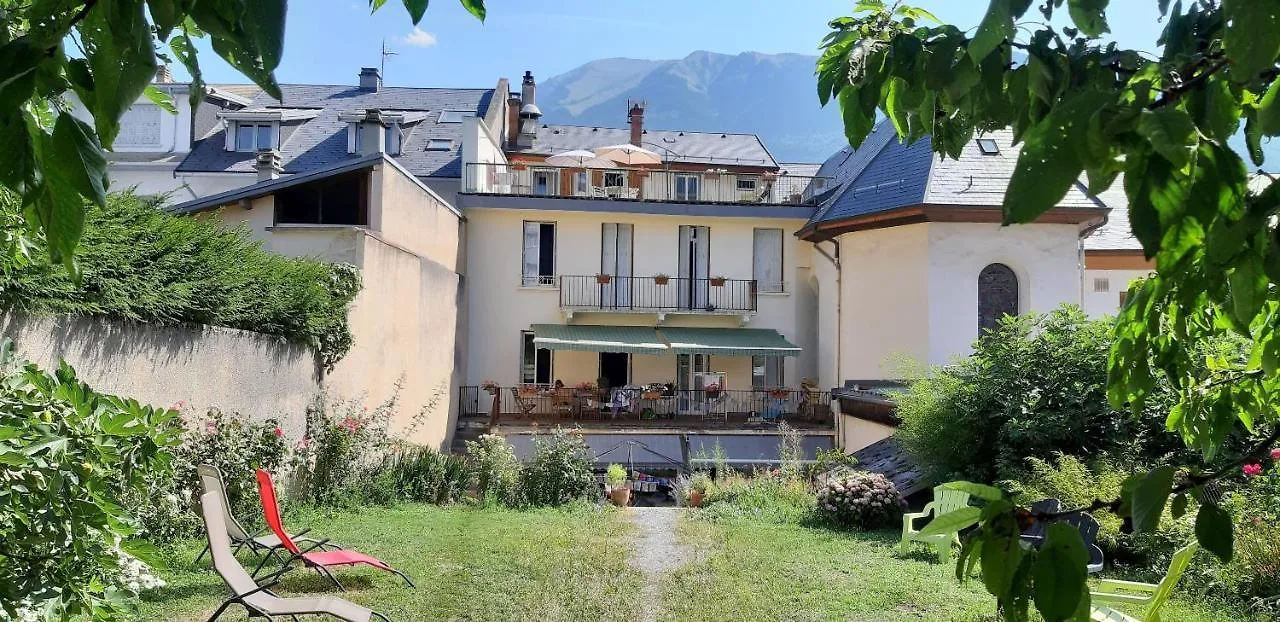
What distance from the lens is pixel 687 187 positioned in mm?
24641

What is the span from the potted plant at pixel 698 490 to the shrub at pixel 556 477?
1.45 metres

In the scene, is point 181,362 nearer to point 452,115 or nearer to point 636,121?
point 452,115

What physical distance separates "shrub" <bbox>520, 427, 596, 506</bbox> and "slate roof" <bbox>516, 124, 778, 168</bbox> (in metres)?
21.5

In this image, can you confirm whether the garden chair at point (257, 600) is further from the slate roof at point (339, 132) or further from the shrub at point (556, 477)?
the slate roof at point (339, 132)

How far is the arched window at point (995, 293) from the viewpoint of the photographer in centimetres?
1989

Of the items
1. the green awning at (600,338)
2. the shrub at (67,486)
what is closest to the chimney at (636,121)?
the green awning at (600,338)

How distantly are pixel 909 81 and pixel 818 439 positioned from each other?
2029 cm

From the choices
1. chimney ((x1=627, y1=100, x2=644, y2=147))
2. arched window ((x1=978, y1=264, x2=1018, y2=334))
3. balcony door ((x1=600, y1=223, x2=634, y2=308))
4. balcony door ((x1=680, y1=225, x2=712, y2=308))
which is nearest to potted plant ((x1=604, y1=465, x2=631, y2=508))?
arched window ((x1=978, y1=264, x2=1018, y2=334))

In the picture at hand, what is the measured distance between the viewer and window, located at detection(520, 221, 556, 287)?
23859 millimetres

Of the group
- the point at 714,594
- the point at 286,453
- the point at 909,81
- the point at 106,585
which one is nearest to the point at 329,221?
the point at 286,453

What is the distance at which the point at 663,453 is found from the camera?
20.3 metres

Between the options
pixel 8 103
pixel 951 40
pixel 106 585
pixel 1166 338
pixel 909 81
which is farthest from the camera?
pixel 106 585

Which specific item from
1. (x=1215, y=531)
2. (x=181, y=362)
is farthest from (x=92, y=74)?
(x=181, y=362)

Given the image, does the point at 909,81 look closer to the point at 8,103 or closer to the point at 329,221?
the point at 8,103
